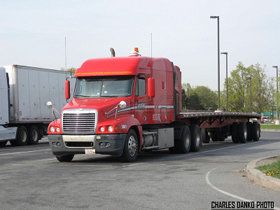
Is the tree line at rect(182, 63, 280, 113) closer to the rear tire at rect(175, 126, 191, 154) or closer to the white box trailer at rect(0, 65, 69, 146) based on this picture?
the white box trailer at rect(0, 65, 69, 146)

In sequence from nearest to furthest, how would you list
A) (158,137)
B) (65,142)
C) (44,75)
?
(65,142), (158,137), (44,75)

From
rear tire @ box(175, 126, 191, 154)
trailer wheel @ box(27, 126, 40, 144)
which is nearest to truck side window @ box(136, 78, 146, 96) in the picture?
rear tire @ box(175, 126, 191, 154)

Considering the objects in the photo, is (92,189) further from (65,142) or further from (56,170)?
(65,142)

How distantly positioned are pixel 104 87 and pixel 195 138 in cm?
597

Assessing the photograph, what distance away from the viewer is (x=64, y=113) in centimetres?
1625

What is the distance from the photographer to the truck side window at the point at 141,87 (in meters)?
17.3

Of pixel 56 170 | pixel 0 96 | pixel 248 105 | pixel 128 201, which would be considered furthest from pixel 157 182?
pixel 248 105

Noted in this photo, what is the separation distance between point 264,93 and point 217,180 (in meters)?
69.1

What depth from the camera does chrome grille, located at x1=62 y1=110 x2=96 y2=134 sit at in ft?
52.3

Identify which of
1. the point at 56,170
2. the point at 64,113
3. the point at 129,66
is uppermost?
the point at 129,66

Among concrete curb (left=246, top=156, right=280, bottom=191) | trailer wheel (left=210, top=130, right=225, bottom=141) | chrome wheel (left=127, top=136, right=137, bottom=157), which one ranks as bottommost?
trailer wheel (left=210, top=130, right=225, bottom=141)

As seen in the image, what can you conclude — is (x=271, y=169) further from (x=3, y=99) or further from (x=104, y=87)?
(x=3, y=99)

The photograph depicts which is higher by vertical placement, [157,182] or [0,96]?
[0,96]

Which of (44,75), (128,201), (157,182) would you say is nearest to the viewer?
(128,201)
